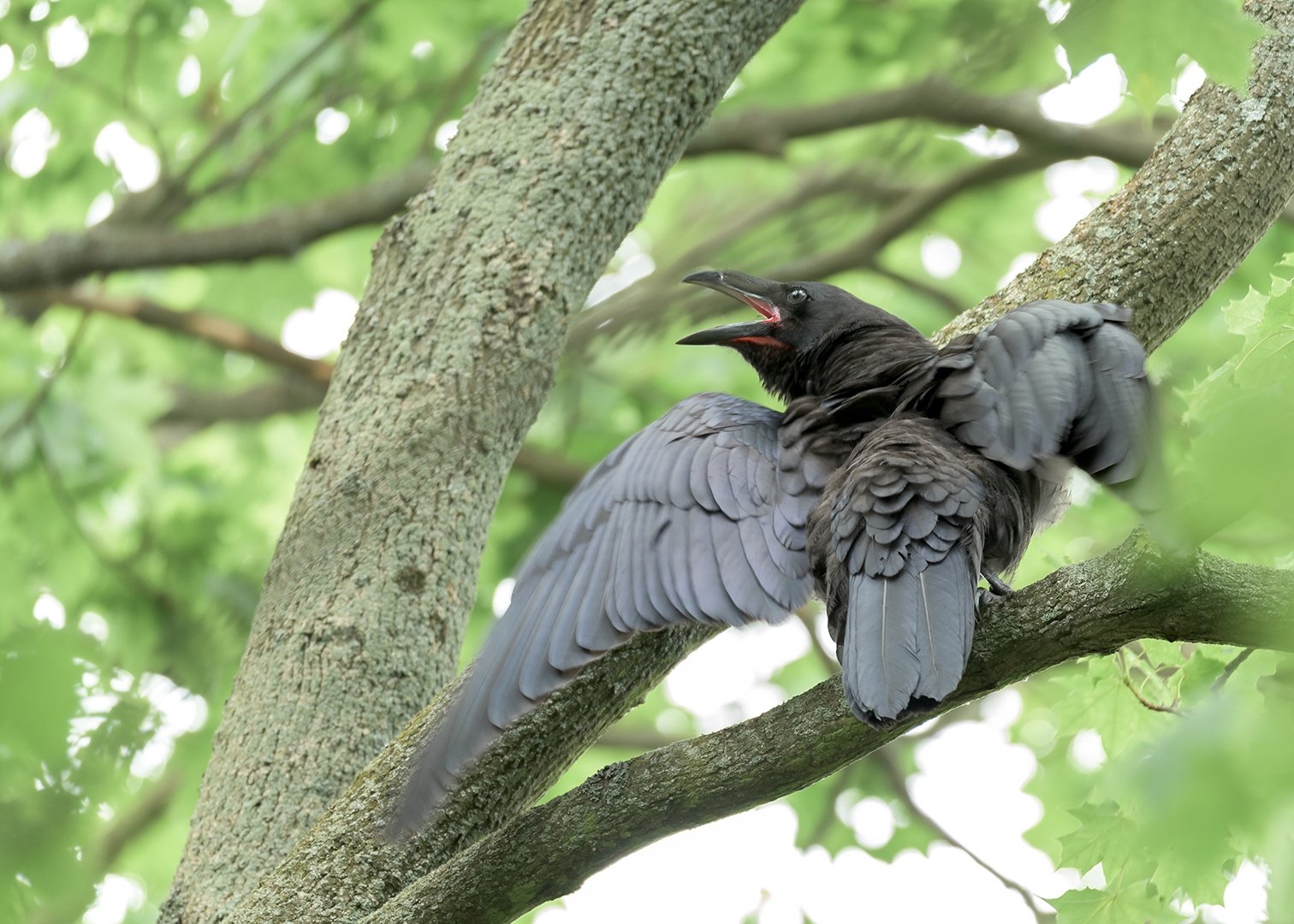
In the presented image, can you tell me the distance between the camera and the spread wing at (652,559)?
221cm

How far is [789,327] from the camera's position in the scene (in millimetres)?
3707

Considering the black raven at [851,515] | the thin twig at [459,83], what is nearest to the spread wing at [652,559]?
the black raven at [851,515]

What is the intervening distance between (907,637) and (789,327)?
179 cm

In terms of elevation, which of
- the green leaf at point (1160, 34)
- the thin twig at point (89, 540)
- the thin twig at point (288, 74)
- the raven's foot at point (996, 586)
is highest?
the thin twig at point (288, 74)

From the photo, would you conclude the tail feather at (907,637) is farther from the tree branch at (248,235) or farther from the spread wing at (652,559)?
the tree branch at (248,235)

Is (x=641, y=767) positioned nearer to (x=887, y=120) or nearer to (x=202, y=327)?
(x=887, y=120)

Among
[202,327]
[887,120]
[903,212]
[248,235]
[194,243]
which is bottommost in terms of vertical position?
[903,212]

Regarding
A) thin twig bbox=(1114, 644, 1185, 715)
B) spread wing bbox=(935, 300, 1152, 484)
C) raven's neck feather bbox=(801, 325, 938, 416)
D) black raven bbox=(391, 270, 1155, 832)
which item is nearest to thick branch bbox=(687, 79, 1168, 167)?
raven's neck feather bbox=(801, 325, 938, 416)

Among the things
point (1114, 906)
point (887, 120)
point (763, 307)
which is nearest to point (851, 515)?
point (1114, 906)

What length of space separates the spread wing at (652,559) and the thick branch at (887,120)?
2.57 m

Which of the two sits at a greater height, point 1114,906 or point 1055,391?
point 1055,391

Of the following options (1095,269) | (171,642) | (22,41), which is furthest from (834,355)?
(22,41)

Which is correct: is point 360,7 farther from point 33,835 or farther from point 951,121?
point 33,835

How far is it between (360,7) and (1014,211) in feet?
14.7
